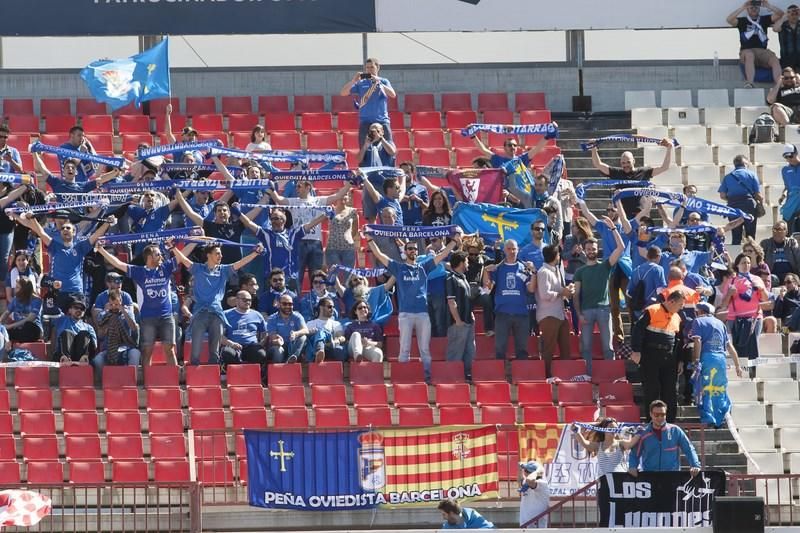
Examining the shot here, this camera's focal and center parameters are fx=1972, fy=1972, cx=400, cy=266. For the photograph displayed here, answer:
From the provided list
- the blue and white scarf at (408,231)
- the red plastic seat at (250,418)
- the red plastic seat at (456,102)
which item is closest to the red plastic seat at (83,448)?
the red plastic seat at (250,418)

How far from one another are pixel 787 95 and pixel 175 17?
915cm

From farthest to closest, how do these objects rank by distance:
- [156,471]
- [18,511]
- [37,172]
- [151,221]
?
[37,172], [151,221], [156,471], [18,511]

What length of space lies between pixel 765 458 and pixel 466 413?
3242 mm

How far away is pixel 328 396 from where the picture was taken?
2169cm

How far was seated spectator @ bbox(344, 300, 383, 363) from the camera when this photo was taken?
72.6 ft

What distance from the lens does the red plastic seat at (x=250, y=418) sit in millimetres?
21266

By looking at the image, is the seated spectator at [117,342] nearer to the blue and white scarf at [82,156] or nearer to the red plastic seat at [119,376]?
the red plastic seat at [119,376]

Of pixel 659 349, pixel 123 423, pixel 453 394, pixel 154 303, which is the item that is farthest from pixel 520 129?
pixel 123 423

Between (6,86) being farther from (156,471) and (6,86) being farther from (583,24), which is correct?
(156,471)

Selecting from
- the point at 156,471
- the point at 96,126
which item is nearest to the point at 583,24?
the point at 96,126

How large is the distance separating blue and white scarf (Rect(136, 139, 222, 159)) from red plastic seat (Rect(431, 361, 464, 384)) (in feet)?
15.3

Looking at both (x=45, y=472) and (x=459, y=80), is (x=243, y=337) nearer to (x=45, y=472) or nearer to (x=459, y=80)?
(x=45, y=472)

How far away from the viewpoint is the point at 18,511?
A: 16922mm

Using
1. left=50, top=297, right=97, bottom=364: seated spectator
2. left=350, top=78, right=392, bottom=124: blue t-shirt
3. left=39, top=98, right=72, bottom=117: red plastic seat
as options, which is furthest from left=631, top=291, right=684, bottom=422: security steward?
left=39, top=98, right=72, bottom=117: red plastic seat
